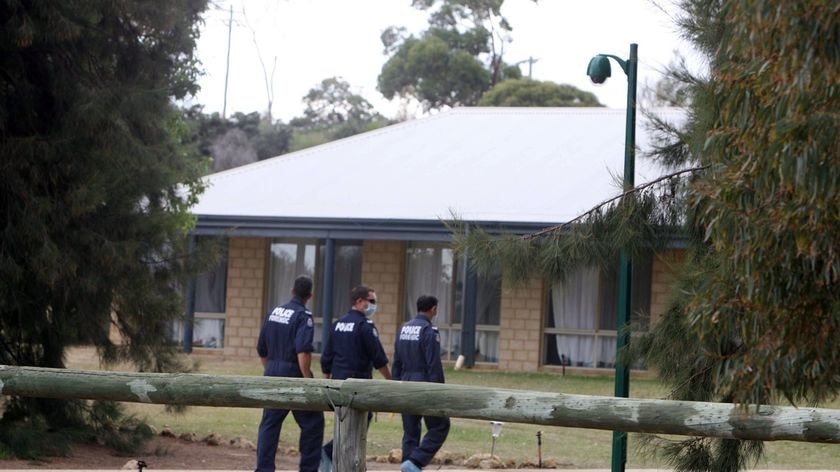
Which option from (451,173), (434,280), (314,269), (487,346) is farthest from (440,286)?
(314,269)

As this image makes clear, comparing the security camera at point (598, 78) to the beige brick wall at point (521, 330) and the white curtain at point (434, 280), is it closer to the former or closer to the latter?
the beige brick wall at point (521, 330)

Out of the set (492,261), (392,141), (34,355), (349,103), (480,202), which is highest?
(349,103)

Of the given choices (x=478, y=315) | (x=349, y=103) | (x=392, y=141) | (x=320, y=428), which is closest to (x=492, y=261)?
(x=320, y=428)

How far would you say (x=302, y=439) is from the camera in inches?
358

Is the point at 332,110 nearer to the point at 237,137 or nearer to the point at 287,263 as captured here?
the point at 237,137

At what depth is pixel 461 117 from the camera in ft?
88.6

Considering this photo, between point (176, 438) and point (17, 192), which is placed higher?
point (17, 192)

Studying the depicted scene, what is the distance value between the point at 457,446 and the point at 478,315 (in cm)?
1031

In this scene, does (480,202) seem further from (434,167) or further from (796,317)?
(796,317)

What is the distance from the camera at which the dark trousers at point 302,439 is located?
9039mm

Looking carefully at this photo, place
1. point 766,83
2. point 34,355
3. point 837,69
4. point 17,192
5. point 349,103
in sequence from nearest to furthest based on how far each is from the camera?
point 837,69 < point 766,83 < point 17,192 < point 34,355 < point 349,103

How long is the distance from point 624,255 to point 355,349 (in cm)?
268

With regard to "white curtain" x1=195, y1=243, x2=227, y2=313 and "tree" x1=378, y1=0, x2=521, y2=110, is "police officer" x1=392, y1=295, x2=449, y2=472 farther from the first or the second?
"tree" x1=378, y1=0, x2=521, y2=110

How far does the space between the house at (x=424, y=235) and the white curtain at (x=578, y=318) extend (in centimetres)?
2
